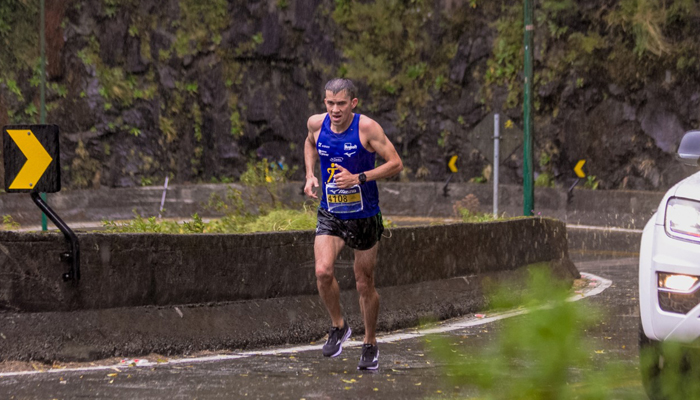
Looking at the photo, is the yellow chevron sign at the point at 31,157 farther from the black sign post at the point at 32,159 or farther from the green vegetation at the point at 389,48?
the green vegetation at the point at 389,48

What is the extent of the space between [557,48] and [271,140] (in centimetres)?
1081

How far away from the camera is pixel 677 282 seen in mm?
5129

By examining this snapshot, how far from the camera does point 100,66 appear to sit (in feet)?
114

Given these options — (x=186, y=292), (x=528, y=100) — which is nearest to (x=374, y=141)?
(x=186, y=292)

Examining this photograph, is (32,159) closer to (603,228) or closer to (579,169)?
(603,228)

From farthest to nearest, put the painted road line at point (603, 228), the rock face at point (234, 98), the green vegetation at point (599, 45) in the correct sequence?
1. the rock face at point (234, 98)
2. the green vegetation at point (599, 45)
3. the painted road line at point (603, 228)

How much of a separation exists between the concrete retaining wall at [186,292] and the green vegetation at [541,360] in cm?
493

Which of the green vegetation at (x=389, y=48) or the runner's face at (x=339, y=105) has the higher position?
the green vegetation at (x=389, y=48)

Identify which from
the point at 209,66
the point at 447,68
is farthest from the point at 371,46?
the point at 209,66

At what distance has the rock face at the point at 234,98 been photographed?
33219 millimetres

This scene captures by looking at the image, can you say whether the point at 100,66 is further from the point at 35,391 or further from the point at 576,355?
the point at 576,355

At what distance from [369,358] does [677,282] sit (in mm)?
2366

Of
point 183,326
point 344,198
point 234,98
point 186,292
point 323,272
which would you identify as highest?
point 234,98

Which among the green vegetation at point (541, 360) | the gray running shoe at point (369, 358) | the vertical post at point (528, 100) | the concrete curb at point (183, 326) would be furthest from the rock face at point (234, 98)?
the green vegetation at point (541, 360)
